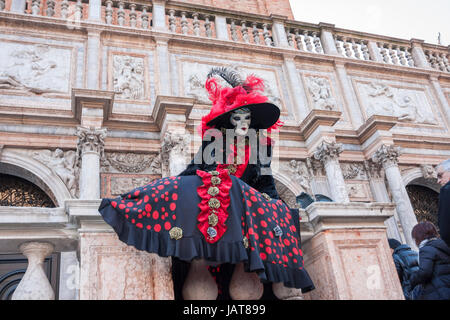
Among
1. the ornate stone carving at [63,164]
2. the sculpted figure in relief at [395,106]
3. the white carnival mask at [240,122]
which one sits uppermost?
the sculpted figure in relief at [395,106]

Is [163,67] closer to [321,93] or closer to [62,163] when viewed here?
[62,163]

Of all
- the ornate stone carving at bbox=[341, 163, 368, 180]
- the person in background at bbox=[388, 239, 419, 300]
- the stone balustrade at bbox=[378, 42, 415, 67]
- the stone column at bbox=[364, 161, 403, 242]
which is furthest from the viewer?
the stone balustrade at bbox=[378, 42, 415, 67]

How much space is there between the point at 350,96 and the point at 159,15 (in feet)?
17.2

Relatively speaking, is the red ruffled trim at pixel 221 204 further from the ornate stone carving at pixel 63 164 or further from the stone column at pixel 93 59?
the stone column at pixel 93 59

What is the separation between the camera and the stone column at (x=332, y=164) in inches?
334

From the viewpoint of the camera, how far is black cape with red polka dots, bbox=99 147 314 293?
229 cm

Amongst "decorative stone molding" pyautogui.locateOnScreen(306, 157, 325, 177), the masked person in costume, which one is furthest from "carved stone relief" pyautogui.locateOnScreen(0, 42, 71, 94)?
the masked person in costume

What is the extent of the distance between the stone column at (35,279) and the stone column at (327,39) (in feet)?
33.1

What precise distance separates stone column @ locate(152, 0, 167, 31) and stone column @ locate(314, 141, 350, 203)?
4.68m

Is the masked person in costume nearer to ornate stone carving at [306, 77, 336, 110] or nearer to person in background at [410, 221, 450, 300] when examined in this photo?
person in background at [410, 221, 450, 300]

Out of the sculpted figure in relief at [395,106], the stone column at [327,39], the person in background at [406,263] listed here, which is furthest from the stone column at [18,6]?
the person in background at [406,263]

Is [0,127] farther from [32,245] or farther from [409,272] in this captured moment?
[409,272]

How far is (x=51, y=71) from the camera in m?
8.52

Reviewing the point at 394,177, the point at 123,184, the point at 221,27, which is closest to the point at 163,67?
the point at 221,27
